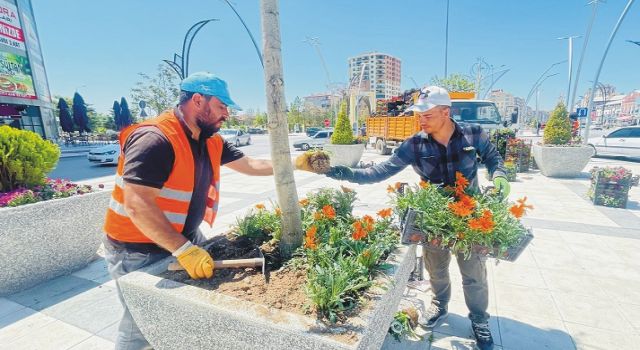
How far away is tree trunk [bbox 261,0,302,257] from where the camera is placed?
1686 millimetres

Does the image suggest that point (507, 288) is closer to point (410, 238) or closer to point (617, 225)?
point (410, 238)

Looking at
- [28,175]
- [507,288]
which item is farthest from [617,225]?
[28,175]

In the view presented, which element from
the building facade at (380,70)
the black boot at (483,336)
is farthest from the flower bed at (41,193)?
the building facade at (380,70)

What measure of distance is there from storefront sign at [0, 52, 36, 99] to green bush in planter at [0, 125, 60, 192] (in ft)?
→ 85.3

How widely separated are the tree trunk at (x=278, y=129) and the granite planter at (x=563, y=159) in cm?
893

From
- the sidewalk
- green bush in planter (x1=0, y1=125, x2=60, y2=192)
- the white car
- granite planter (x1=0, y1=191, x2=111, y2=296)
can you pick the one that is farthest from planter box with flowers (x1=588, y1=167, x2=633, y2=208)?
the white car

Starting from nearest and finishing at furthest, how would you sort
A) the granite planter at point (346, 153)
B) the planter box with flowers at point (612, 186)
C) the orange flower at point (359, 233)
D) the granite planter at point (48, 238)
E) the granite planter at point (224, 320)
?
the granite planter at point (224, 320), the orange flower at point (359, 233), the granite planter at point (48, 238), the planter box with flowers at point (612, 186), the granite planter at point (346, 153)

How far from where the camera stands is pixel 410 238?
1.87 m

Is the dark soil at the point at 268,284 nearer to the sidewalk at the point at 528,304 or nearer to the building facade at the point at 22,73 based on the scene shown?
the sidewalk at the point at 528,304

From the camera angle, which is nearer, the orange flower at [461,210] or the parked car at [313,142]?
the orange flower at [461,210]

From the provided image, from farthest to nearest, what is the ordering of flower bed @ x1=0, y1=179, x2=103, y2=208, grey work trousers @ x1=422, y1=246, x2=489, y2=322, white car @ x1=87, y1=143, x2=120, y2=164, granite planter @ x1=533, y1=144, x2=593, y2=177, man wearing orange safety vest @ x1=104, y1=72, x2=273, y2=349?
1. white car @ x1=87, y1=143, x2=120, y2=164
2. granite planter @ x1=533, y1=144, x2=593, y2=177
3. flower bed @ x1=0, y1=179, x2=103, y2=208
4. grey work trousers @ x1=422, y1=246, x2=489, y2=322
5. man wearing orange safety vest @ x1=104, y1=72, x2=273, y2=349

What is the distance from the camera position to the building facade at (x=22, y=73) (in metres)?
20.7

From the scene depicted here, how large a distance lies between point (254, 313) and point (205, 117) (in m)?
1.12

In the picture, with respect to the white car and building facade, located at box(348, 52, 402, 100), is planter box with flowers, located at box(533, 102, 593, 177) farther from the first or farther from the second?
building facade, located at box(348, 52, 402, 100)
